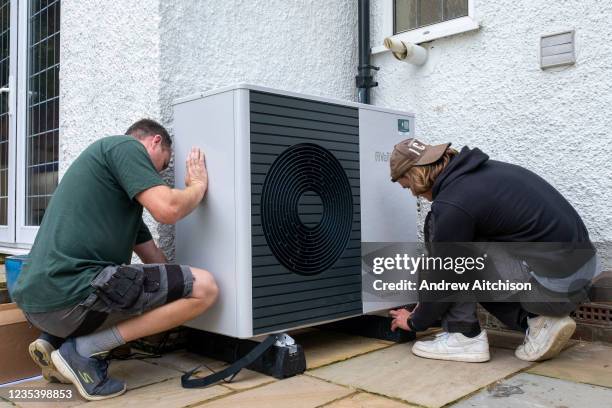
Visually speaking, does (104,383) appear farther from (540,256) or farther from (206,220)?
(540,256)

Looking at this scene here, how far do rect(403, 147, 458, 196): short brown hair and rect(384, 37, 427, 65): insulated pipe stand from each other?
2.92 feet

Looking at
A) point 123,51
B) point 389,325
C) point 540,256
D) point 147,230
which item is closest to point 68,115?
point 123,51

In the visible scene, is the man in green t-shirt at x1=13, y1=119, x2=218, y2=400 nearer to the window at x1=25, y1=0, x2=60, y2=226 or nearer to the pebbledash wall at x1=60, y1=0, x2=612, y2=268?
the pebbledash wall at x1=60, y1=0, x2=612, y2=268

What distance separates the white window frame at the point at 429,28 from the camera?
306 cm

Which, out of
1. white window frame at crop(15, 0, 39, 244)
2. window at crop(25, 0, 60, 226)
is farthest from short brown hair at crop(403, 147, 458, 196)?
white window frame at crop(15, 0, 39, 244)

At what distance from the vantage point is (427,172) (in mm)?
2461

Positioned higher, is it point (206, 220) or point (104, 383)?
point (206, 220)

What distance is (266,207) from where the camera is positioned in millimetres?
2260

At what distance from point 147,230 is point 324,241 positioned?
81cm

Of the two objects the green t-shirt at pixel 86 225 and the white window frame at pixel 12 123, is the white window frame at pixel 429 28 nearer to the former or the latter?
the green t-shirt at pixel 86 225

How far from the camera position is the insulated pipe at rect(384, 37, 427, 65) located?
3.09 m

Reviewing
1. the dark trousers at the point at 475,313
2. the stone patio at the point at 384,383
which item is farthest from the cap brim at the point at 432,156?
the stone patio at the point at 384,383

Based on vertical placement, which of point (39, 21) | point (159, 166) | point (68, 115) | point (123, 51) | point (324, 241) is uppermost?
point (39, 21)

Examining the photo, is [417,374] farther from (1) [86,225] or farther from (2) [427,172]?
(1) [86,225]
